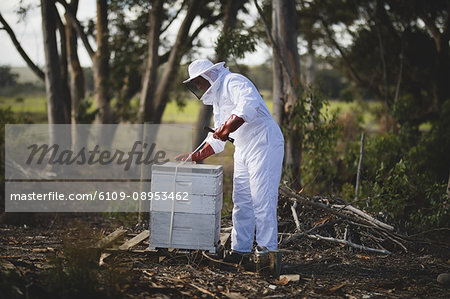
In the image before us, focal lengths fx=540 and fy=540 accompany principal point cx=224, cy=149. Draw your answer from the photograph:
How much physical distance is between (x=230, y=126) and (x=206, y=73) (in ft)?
2.27

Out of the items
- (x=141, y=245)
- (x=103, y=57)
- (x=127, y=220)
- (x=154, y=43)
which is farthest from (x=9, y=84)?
(x=141, y=245)

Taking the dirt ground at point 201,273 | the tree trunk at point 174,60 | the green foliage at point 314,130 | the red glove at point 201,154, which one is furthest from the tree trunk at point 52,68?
the red glove at point 201,154

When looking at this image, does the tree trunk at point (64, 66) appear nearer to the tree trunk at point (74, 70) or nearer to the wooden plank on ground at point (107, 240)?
the tree trunk at point (74, 70)

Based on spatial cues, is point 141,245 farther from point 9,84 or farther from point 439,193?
point 9,84

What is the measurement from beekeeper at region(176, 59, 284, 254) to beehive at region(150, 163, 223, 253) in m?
0.35

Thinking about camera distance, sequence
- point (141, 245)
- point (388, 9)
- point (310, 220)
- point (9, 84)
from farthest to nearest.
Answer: point (388, 9) → point (9, 84) → point (310, 220) → point (141, 245)

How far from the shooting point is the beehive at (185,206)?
16.9ft

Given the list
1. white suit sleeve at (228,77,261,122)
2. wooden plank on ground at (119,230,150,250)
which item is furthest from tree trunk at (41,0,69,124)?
white suit sleeve at (228,77,261,122)

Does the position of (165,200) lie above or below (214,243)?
above

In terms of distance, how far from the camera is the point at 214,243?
5.27 metres

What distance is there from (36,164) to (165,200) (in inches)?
316

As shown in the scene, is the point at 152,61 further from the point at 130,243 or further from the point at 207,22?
the point at 130,243

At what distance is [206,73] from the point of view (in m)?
5.50

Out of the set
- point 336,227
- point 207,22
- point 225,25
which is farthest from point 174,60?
point 336,227
